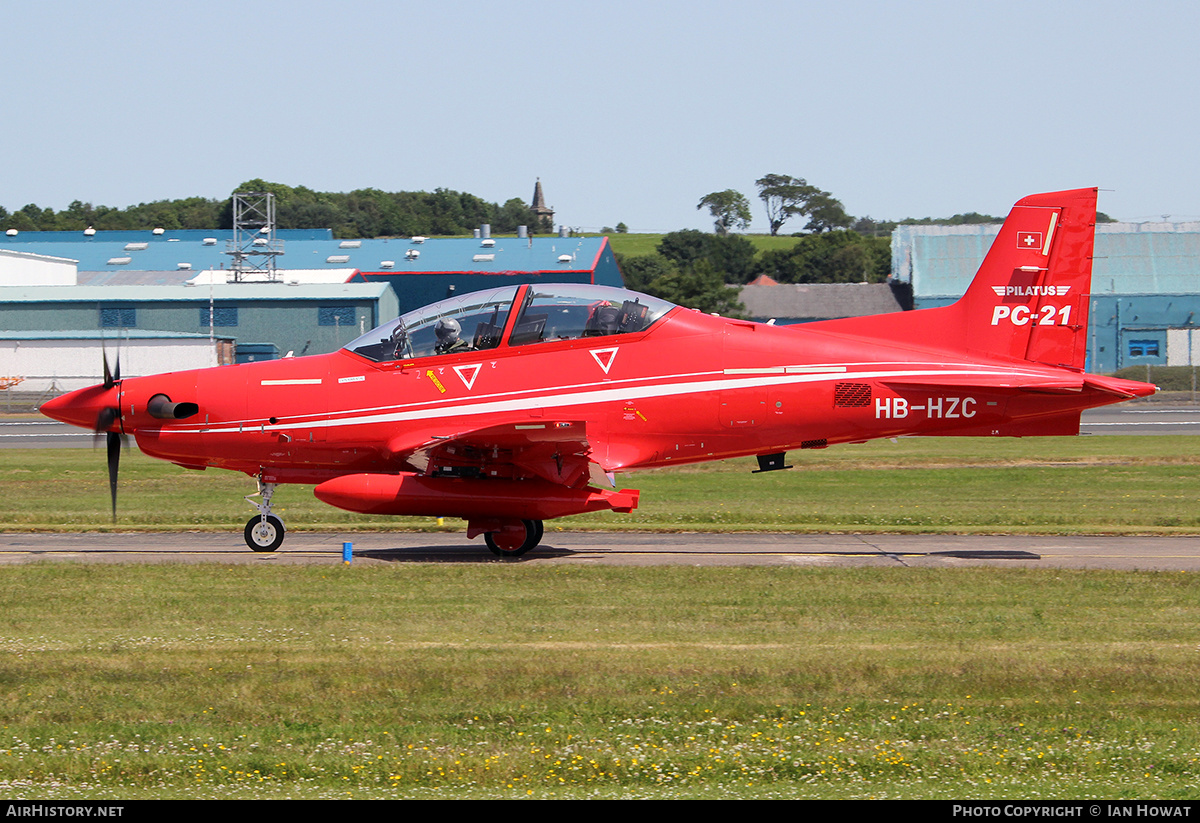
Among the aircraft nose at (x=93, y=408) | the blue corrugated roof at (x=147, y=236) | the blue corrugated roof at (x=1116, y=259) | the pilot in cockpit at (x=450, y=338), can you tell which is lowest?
the aircraft nose at (x=93, y=408)

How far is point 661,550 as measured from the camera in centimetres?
1553

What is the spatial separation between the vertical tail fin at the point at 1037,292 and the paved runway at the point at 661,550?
2729mm

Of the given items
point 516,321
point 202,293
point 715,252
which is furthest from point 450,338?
point 715,252

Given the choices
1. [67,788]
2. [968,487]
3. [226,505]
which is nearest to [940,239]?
[968,487]

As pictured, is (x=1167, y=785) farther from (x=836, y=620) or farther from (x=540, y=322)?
(x=540, y=322)

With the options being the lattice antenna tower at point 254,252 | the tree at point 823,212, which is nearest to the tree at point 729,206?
the tree at point 823,212

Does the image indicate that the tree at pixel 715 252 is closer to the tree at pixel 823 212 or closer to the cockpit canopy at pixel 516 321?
the tree at pixel 823 212

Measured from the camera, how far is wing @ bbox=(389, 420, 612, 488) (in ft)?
44.7

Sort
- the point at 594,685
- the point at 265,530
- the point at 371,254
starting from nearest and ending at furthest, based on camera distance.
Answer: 1. the point at 594,685
2. the point at 265,530
3. the point at 371,254

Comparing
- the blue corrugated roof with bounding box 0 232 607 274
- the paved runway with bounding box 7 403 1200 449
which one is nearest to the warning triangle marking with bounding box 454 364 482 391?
the paved runway with bounding box 7 403 1200 449

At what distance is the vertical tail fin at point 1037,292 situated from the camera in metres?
14.6

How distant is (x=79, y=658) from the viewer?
361 inches

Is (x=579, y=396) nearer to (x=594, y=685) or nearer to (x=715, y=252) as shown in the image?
(x=594, y=685)

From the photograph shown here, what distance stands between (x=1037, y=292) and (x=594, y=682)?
30.1 ft
